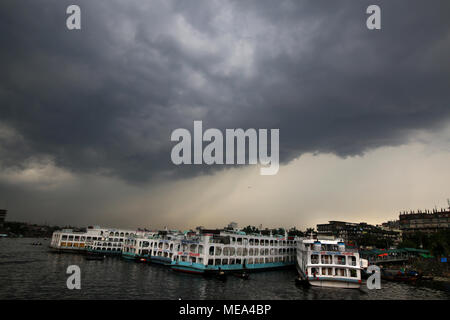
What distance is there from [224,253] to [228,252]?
62.2 inches

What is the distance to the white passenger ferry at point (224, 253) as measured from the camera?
5762cm

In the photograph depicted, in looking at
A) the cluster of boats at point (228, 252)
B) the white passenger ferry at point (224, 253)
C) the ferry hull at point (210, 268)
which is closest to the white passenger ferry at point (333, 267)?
the cluster of boats at point (228, 252)

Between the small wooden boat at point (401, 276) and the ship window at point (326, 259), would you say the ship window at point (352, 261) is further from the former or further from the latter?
the small wooden boat at point (401, 276)

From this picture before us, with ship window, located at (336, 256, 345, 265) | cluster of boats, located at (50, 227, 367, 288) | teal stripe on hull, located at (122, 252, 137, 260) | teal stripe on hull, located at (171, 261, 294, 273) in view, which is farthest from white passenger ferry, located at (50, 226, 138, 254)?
ship window, located at (336, 256, 345, 265)

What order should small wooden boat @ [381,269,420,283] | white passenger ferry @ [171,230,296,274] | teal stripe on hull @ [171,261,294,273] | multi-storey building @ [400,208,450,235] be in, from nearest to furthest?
teal stripe on hull @ [171,261,294,273], white passenger ferry @ [171,230,296,274], small wooden boat @ [381,269,420,283], multi-storey building @ [400,208,450,235]

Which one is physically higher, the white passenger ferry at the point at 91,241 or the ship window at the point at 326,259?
the ship window at the point at 326,259

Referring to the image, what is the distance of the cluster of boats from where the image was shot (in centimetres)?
4744

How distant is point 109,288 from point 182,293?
38.7ft

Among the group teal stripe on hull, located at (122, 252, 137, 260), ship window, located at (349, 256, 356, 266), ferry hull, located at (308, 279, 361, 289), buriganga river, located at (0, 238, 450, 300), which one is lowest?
teal stripe on hull, located at (122, 252, 137, 260)

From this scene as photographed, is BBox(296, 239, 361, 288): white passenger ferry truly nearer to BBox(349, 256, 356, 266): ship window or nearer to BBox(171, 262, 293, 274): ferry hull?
BBox(349, 256, 356, 266): ship window

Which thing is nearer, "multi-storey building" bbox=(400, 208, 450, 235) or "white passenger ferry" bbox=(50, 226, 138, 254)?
"white passenger ferry" bbox=(50, 226, 138, 254)
